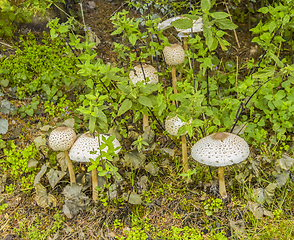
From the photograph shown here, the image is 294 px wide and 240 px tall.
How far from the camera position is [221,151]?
2.34 meters

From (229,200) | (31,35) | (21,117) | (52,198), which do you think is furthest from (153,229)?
(31,35)

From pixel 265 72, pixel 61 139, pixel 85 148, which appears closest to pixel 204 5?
pixel 265 72

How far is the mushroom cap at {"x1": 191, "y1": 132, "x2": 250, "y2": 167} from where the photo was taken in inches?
91.4

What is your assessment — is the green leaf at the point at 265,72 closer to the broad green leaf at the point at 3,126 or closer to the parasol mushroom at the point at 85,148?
the parasol mushroom at the point at 85,148

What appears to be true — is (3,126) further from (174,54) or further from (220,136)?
(220,136)

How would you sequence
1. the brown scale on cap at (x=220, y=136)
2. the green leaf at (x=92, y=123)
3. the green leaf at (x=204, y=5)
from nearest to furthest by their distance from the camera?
1. the green leaf at (x=204, y=5)
2. the green leaf at (x=92, y=123)
3. the brown scale on cap at (x=220, y=136)

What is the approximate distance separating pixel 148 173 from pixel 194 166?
55 cm

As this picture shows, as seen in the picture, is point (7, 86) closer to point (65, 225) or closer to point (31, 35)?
point (31, 35)

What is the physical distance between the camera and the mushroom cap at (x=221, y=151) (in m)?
2.32

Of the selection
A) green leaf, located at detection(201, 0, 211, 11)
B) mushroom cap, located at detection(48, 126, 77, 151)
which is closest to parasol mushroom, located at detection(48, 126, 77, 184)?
mushroom cap, located at detection(48, 126, 77, 151)

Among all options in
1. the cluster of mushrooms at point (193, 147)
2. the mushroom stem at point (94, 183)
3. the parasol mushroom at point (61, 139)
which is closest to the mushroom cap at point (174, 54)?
the cluster of mushrooms at point (193, 147)

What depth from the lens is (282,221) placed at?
8.43 ft

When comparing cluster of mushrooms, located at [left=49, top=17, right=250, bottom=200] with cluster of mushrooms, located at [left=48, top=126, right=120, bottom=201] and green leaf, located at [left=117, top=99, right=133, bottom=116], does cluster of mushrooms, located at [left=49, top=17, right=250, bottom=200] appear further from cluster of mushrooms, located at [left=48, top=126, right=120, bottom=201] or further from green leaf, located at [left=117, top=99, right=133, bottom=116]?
green leaf, located at [left=117, top=99, right=133, bottom=116]

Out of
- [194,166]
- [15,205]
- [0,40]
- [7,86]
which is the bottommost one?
[15,205]
